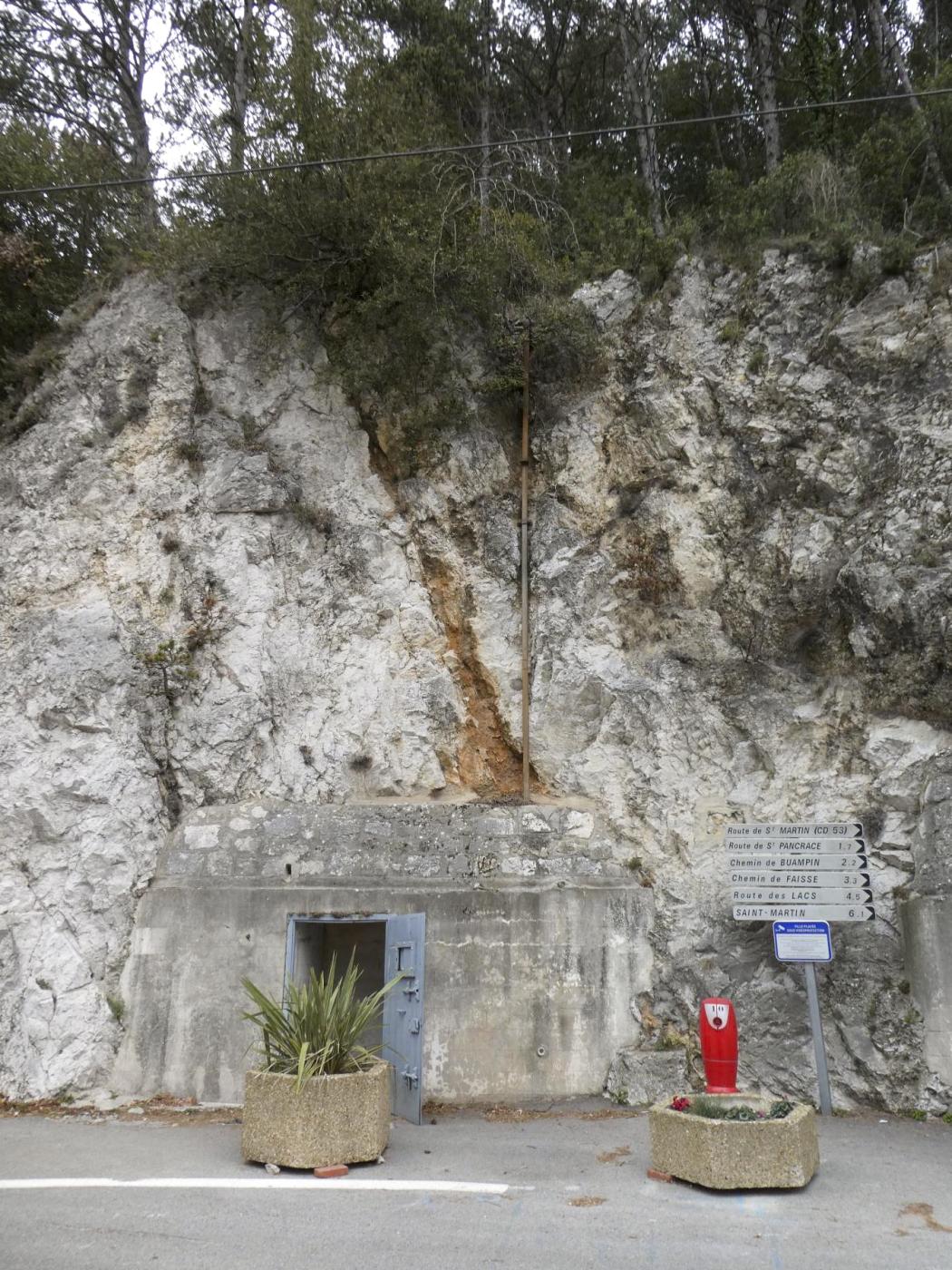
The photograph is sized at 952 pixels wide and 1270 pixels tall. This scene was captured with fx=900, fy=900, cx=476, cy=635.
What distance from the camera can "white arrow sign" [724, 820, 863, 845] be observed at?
881 centimetres

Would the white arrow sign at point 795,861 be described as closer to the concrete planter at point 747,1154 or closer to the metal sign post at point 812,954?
the metal sign post at point 812,954

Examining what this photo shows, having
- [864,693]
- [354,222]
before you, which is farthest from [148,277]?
[864,693]

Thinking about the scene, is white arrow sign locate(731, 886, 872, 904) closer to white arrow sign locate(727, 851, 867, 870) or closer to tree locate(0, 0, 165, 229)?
white arrow sign locate(727, 851, 867, 870)

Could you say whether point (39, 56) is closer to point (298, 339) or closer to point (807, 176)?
point (298, 339)

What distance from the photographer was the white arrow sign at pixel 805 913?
8.58 meters

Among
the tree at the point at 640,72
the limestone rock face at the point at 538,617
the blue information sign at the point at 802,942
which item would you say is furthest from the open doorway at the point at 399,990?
the tree at the point at 640,72

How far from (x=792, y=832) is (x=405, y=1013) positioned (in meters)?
4.22

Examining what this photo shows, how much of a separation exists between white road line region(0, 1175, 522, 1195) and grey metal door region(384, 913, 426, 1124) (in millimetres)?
1970

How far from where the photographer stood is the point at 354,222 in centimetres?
1252

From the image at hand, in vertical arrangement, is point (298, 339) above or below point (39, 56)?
below

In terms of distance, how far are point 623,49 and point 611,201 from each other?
3450 mm

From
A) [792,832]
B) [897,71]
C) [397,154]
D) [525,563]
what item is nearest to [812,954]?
[792,832]

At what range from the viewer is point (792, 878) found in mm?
8867

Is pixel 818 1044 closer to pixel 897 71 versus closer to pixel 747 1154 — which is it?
pixel 747 1154
